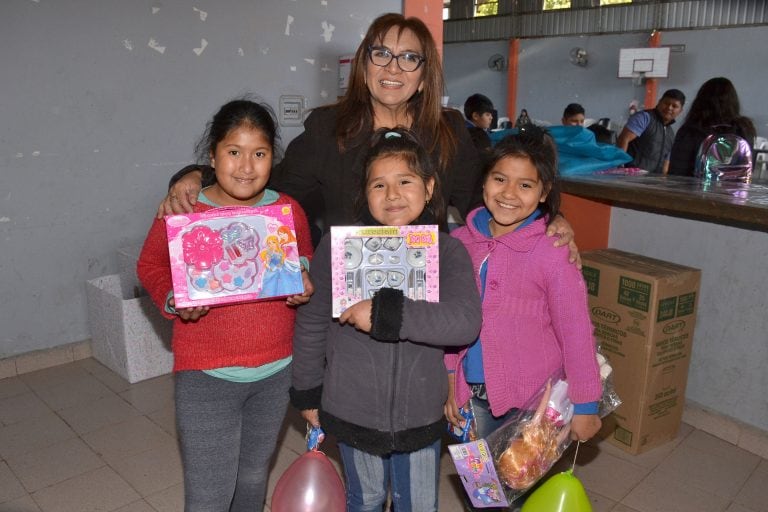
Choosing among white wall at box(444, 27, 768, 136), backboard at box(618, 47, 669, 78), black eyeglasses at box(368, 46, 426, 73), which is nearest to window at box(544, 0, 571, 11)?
white wall at box(444, 27, 768, 136)

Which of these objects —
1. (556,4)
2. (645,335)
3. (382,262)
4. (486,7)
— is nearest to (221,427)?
(382,262)

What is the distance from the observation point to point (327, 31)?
424cm

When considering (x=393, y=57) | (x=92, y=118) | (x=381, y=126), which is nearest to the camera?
(x=393, y=57)

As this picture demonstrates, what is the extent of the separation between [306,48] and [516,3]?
10683 millimetres

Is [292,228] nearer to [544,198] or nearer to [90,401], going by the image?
[544,198]

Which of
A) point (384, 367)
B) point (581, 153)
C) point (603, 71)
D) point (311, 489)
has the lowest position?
point (311, 489)

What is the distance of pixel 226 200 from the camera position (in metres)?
1.60

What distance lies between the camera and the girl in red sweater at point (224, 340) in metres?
1.54

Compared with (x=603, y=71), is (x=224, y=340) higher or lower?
lower

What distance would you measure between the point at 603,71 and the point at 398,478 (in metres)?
12.2

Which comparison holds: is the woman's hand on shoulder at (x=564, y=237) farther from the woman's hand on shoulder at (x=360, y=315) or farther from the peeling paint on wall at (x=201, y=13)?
the peeling paint on wall at (x=201, y=13)

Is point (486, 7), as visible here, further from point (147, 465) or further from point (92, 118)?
point (147, 465)

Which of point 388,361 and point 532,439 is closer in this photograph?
point 388,361

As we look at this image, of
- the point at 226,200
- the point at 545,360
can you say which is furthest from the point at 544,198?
the point at 226,200
